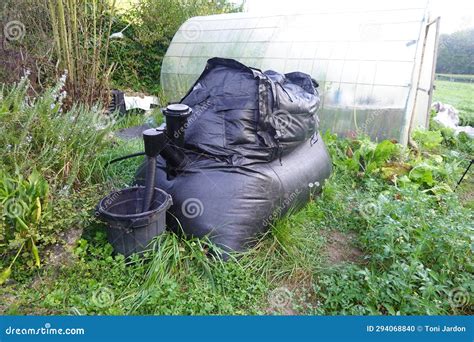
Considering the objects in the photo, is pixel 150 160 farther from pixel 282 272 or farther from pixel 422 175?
pixel 422 175

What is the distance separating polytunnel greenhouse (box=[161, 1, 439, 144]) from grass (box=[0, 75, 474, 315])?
161cm

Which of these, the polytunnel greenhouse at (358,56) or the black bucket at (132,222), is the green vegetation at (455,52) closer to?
the polytunnel greenhouse at (358,56)

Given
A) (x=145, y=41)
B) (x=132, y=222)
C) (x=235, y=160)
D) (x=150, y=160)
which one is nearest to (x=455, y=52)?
(x=235, y=160)

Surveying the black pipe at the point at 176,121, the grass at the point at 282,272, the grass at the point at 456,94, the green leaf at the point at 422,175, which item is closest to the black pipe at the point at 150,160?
the black pipe at the point at 176,121

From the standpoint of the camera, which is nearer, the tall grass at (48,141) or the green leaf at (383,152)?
the tall grass at (48,141)

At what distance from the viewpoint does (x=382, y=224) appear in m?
2.24

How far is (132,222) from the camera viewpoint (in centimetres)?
180

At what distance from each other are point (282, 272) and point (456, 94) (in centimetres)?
888

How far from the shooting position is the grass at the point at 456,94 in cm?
769

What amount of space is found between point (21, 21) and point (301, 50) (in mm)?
3607

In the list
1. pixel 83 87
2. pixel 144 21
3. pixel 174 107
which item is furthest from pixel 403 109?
pixel 144 21

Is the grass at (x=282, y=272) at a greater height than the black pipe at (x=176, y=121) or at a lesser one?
lesser

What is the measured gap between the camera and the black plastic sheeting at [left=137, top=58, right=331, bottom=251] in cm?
205

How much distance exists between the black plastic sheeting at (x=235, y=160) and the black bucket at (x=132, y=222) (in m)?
0.15
